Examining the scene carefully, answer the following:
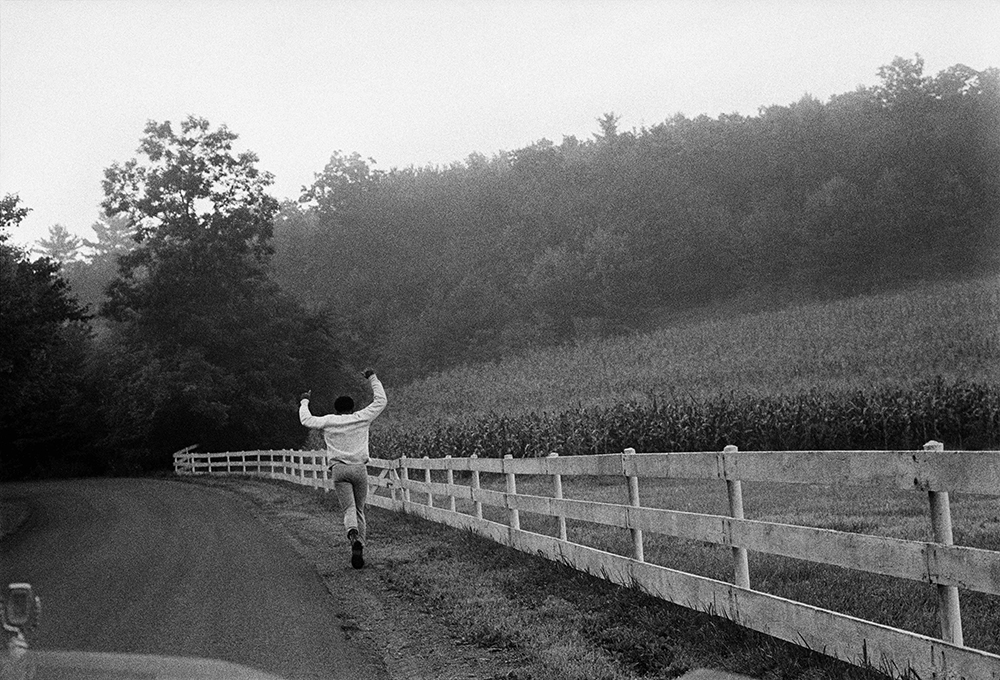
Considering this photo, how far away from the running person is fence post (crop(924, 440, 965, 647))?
24.1 ft

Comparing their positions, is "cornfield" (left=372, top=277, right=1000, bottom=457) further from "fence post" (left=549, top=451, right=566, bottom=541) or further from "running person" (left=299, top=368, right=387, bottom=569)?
"fence post" (left=549, top=451, right=566, bottom=541)

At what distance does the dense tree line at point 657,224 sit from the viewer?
71.9m

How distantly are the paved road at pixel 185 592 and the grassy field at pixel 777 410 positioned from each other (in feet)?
6.05

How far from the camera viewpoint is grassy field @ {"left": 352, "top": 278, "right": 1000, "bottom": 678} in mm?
8727

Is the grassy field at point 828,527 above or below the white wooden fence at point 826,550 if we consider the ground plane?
below

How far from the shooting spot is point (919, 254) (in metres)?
70.4

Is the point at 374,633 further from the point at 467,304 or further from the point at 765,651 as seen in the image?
the point at 467,304

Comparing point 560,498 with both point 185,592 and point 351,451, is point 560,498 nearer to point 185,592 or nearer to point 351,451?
point 351,451

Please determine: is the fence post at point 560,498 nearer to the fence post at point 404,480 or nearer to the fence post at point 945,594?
the fence post at point 945,594

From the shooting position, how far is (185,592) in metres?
9.85

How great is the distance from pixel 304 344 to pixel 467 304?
36.5m

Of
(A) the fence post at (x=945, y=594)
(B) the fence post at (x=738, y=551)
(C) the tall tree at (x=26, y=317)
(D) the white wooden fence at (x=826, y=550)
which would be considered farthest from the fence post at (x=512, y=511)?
(C) the tall tree at (x=26, y=317)

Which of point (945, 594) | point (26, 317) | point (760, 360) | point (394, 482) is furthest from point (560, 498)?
point (760, 360)

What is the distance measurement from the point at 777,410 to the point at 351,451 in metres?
18.1
